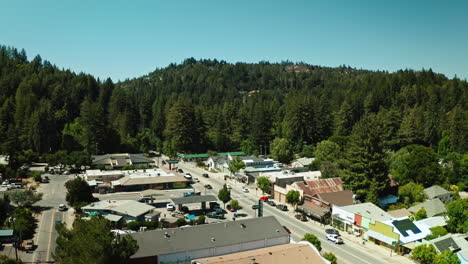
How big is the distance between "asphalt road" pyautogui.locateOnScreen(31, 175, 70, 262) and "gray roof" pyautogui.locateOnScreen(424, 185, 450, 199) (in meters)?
42.2

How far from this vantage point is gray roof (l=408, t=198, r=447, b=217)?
3879 centimetres

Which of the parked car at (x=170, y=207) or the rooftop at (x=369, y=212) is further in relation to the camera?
the parked car at (x=170, y=207)

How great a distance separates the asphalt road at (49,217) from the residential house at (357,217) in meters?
26.9

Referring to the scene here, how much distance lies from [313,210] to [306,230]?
4270mm

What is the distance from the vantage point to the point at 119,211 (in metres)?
A: 37.7

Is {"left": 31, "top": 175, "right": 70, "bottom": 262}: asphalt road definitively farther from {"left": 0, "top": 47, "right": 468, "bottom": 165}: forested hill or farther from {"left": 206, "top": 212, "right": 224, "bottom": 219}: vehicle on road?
{"left": 206, "top": 212, "right": 224, "bottom": 219}: vehicle on road

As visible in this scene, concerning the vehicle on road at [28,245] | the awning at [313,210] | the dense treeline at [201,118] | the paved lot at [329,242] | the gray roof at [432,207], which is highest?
the dense treeline at [201,118]

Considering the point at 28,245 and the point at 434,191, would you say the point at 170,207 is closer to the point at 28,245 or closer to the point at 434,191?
the point at 28,245

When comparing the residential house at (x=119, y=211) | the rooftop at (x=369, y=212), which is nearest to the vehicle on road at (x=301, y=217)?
the rooftop at (x=369, y=212)

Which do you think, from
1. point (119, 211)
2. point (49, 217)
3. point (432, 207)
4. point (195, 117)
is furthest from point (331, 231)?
point (195, 117)

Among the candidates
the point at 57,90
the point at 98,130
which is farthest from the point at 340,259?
the point at 57,90

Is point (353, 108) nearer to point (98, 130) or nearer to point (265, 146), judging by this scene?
point (265, 146)

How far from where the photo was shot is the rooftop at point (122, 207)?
3762 cm

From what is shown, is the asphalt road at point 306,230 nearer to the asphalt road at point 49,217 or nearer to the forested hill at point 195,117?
the asphalt road at point 49,217
